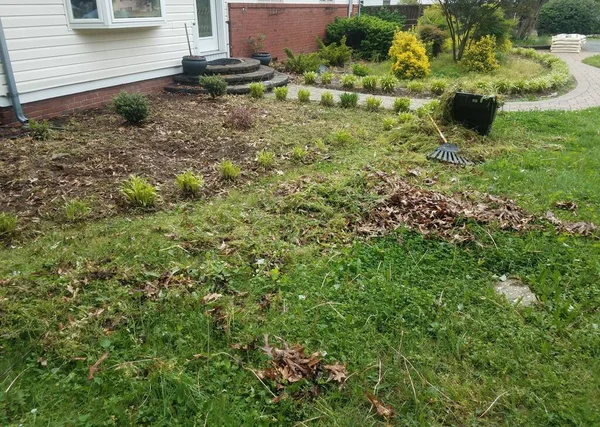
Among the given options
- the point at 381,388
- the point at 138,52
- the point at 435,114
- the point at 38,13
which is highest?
the point at 38,13

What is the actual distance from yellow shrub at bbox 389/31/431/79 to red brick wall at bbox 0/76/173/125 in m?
6.40

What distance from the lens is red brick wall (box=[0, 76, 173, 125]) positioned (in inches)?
249

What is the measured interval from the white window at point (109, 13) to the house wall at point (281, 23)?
3.31 meters

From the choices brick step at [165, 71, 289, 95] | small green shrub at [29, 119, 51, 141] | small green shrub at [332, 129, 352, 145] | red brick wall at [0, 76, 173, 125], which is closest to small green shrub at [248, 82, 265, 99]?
brick step at [165, 71, 289, 95]

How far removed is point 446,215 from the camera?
392 cm

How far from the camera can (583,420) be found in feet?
6.84

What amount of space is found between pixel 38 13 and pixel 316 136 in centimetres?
449

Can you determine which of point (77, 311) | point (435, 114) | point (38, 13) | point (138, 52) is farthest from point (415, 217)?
point (138, 52)

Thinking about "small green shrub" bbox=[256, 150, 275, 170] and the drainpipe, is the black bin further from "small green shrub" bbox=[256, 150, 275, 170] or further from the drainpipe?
the drainpipe

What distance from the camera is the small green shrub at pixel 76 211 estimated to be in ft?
12.8

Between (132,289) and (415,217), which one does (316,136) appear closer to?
(415,217)

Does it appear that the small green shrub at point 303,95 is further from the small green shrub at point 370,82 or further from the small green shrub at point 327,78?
the small green shrub at point 370,82

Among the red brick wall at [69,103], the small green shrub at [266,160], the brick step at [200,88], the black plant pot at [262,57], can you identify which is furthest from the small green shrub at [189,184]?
the black plant pot at [262,57]

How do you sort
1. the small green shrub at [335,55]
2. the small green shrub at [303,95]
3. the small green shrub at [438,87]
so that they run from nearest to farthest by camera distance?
1. the small green shrub at [303,95]
2. the small green shrub at [438,87]
3. the small green shrub at [335,55]
